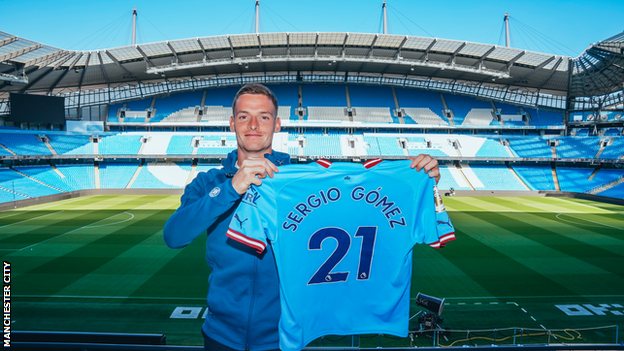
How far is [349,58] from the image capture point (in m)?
35.8

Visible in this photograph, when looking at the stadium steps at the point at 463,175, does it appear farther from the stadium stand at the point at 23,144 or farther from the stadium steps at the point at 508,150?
the stadium stand at the point at 23,144

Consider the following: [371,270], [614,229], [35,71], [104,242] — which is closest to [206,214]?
[371,270]

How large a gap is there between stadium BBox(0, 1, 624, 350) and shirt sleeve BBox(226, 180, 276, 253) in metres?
3.08

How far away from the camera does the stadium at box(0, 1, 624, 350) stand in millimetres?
10453

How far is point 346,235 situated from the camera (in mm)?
3283

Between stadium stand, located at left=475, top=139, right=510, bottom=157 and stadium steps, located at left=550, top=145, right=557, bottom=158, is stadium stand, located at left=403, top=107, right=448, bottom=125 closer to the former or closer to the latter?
stadium stand, located at left=475, top=139, right=510, bottom=157

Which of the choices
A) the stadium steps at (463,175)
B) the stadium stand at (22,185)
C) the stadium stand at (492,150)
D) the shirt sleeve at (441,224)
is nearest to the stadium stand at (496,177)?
the stadium steps at (463,175)

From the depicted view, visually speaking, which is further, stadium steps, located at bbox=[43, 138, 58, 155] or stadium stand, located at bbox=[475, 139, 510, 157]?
stadium stand, located at bbox=[475, 139, 510, 157]

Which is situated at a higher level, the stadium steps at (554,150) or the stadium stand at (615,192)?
the stadium steps at (554,150)

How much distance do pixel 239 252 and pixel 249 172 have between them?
695 mm

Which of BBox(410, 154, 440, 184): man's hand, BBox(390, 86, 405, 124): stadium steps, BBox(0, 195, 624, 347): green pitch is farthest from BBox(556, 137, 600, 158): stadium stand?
BBox(410, 154, 440, 184): man's hand

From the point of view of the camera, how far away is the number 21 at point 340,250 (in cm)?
317

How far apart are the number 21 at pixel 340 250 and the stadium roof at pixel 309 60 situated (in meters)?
33.2

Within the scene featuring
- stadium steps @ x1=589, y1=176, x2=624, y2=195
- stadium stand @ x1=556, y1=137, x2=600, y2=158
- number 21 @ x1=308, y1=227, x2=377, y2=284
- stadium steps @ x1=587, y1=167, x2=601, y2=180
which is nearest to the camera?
number 21 @ x1=308, y1=227, x2=377, y2=284
